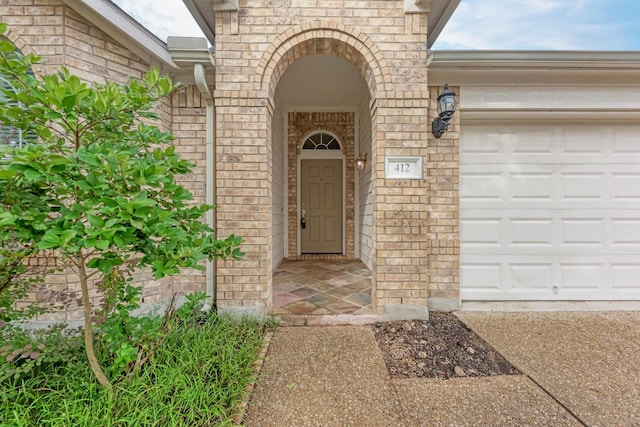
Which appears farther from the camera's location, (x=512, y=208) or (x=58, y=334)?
(x=512, y=208)

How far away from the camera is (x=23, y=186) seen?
1.19 metres

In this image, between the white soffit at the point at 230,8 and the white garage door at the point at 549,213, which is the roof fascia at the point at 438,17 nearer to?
the white soffit at the point at 230,8

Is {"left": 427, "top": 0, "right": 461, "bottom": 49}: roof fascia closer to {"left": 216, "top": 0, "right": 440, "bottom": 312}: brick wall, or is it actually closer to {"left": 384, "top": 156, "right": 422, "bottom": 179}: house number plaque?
{"left": 216, "top": 0, "right": 440, "bottom": 312}: brick wall

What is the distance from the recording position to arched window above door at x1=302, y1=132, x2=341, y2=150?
5457 mm

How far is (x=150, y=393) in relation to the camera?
146cm

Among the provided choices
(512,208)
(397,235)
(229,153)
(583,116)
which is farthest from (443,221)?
(229,153)

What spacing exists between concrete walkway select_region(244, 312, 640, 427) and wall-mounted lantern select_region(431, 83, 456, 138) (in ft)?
6.65

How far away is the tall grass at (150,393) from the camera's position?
4.36 ft

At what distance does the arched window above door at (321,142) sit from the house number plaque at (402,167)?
305 cm

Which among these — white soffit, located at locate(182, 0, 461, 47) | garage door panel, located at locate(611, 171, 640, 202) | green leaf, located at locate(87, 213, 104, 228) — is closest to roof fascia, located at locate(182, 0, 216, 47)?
white soffit, located at locate(182, 0, 461, 47)

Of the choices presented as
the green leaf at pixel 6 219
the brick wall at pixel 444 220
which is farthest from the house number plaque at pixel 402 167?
the green leaf at pixel 6 219

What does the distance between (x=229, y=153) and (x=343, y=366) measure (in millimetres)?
2103

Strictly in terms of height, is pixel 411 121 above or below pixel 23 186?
above

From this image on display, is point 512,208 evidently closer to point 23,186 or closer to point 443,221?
point 443,221
